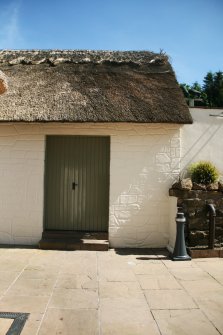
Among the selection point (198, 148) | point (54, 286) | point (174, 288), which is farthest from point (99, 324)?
point (198, 148)

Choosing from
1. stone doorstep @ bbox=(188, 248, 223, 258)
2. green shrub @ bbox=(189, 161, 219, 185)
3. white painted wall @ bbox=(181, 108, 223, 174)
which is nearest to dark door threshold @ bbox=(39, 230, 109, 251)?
stone doorstep @ bbox=(188, 248, 223, 258)

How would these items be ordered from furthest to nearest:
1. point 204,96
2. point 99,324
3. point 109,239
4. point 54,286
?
1. point 204,96
2. point 109,239
3. point 54,286
4. point 99,324

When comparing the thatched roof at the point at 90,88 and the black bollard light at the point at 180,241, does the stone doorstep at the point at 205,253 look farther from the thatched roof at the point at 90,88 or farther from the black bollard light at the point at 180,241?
the thatched roof at the point at 90,88

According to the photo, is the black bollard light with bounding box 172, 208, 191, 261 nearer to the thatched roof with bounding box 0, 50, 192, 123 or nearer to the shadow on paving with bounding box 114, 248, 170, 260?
the shadow on paving with bounding box 114, 248, 170, 260

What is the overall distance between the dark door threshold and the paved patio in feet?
1.04

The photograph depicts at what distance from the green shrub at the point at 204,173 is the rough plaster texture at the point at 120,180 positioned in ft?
1.39

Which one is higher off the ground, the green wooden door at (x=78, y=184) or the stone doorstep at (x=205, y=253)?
the green wooden door at (x=78, y=184)

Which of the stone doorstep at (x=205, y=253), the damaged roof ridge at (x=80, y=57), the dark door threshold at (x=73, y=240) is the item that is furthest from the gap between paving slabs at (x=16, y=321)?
the damaged roof ridge at (x=80, y=57)

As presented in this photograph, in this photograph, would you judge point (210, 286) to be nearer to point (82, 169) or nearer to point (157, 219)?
point (157, 219)

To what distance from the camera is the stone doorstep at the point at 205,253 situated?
582cm

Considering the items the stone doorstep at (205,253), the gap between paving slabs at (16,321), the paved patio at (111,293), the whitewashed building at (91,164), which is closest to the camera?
Result: the gap between paving slabs at (16,321)

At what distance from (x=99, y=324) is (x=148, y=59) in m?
6.98

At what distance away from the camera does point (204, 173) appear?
250 inches

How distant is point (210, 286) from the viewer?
438 cm
